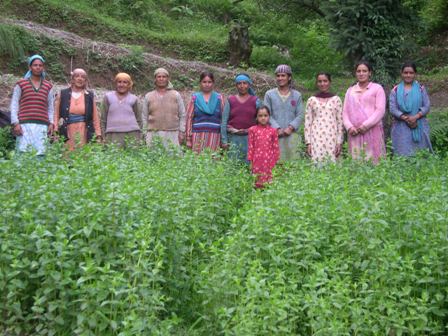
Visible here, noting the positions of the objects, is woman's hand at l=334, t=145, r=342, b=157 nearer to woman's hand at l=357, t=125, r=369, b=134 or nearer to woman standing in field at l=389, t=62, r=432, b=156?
woman's hand at l=357, t=125, r=369, b=134

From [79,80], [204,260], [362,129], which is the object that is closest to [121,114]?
[79,80]

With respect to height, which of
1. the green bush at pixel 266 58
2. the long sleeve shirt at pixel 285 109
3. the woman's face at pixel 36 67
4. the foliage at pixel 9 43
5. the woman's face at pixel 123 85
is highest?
the green bush at pixel 266 58

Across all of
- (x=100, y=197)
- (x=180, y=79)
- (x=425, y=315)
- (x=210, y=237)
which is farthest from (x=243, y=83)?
(x=180, y=79)

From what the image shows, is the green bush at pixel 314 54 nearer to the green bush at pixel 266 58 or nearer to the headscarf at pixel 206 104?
the green bush at pixel 266 58

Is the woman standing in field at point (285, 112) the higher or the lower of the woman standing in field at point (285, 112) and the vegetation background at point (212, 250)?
the higher

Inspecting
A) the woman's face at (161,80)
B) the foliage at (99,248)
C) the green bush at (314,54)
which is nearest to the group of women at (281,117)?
the woman's face at (161,80)

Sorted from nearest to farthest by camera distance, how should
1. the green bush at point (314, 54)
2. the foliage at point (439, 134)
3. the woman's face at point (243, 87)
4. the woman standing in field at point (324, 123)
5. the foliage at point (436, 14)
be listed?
the woman standing in field at point (324, 123) < the woman's face at point (243, 87) < the foliage at point (439, 134) < the green bush at point (314, 54) < the foliage at point (436, 14)

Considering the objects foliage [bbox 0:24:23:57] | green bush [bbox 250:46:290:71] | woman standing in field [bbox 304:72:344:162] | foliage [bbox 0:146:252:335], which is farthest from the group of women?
green bush [bbox 250:46:290:71]

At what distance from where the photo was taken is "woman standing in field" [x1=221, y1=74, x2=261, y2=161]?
364 inches

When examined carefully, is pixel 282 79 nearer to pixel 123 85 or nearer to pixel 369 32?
pixel 123 85

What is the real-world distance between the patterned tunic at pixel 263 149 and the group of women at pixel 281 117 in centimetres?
3

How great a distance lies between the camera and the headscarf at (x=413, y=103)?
30.5ft

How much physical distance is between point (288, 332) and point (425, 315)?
92cm

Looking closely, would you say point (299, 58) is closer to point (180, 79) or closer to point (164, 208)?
point (180, 79)
